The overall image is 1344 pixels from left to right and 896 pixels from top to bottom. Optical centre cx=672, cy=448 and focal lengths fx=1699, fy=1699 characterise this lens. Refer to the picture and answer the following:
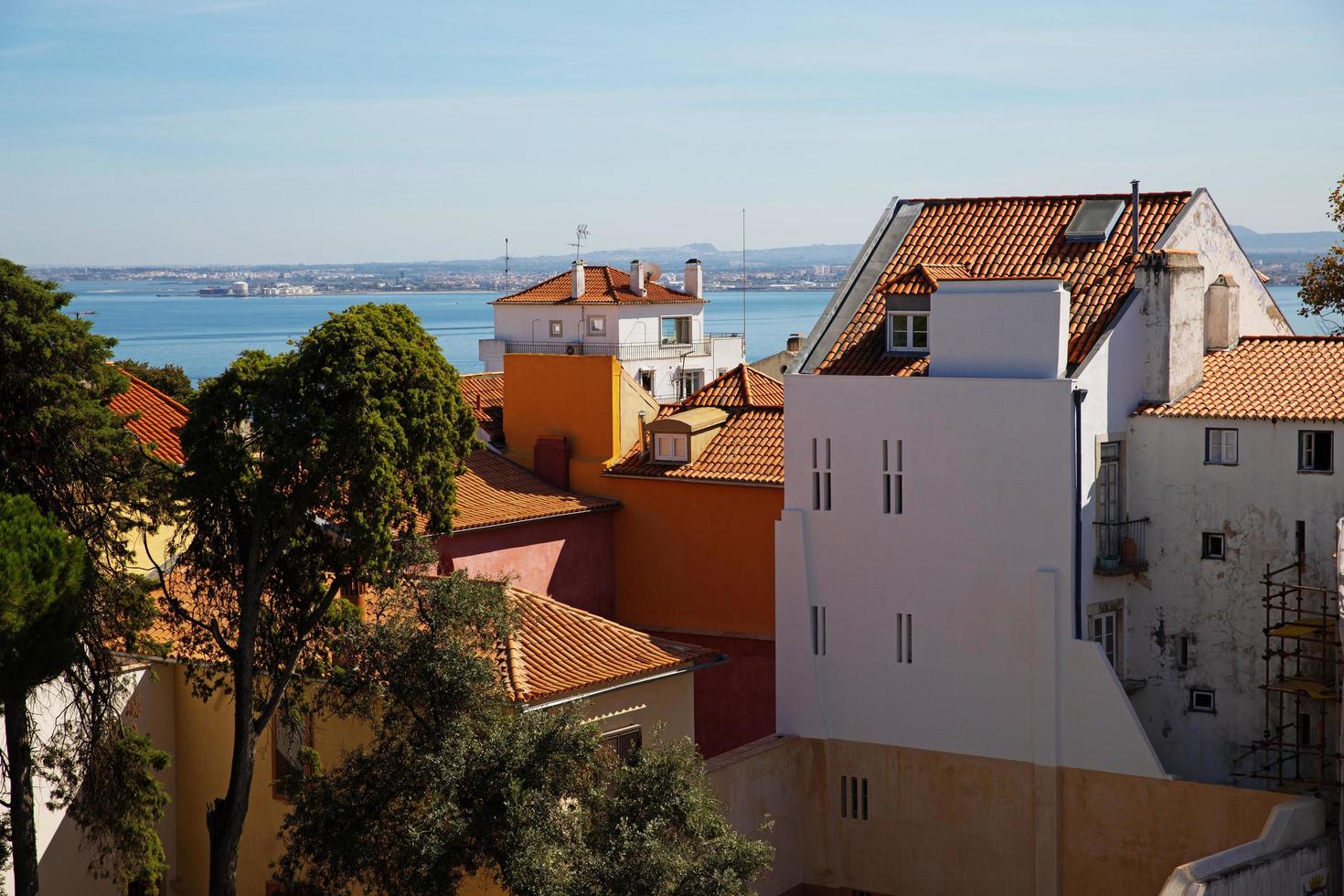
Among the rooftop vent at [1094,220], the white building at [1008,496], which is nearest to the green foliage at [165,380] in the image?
the white building at [1008,496]

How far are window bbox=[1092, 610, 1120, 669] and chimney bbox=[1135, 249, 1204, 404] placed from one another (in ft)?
12.8

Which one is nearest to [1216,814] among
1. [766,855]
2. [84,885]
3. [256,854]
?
[766,855]

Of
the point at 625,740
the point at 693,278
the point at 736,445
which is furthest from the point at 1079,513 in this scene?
the point at 693,278

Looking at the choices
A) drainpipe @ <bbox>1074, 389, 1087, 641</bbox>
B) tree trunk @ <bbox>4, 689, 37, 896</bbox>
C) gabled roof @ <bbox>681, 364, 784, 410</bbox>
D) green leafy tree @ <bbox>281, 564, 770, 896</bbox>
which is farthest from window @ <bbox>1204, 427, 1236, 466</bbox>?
tree trunk @ <bbox>4, 689, 37, 896</bbox>

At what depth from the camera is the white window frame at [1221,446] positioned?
28.8 meters

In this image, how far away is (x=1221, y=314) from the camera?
31.0 metres

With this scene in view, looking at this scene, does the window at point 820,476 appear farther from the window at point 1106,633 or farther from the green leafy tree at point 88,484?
the green leafy tree at point 88,484

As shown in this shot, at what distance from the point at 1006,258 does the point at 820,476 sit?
5.42 meters

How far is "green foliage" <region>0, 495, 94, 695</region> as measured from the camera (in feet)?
68.7

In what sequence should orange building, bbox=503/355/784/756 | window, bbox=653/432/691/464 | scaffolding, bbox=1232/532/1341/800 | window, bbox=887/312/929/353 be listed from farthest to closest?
window, bbox=653/432/691/464
orange building, bbox=503/355/784/756
window, bbox=887/312/929/353
scaffolding, bbox=1232/532/1341/800

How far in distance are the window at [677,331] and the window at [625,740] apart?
53710 millimetres

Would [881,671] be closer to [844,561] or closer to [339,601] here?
[844,561]

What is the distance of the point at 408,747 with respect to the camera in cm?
2289

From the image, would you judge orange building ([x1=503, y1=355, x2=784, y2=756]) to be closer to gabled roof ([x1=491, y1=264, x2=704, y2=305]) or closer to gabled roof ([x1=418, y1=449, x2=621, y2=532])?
gabled roof ([x1=418, y1=449, x2=621, y2=532])
